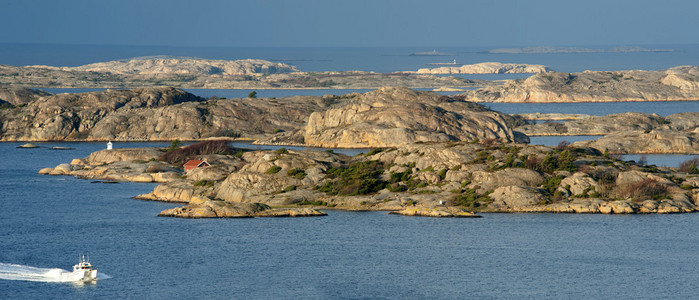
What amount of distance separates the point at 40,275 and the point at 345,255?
2491 centimetres

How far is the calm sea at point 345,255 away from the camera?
72.1 metres

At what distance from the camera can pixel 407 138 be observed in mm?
189625

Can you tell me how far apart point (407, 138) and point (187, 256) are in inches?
4281

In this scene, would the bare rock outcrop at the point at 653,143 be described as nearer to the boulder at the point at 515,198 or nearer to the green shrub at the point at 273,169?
the boulder at the point at 515,198

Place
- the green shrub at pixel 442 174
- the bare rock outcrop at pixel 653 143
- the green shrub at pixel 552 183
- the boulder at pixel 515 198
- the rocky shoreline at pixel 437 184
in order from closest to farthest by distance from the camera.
Result: the rocky shoreline at pixel 437 184 < the boulder at pixel 515 198 < the green shrub at pixel 552 183 < the green shrub at pixel 442 174 < the bare rock outcrop at pixel 653 143

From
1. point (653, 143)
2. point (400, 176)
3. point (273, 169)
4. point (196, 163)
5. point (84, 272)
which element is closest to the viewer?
point (84, 272)

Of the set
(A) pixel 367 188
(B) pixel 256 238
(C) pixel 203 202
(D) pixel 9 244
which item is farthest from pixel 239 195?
(D) pixel 9 244

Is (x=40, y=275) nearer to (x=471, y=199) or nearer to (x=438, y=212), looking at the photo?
(x=438, y=212)

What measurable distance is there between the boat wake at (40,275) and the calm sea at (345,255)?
0.43 feet

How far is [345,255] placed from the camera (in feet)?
281

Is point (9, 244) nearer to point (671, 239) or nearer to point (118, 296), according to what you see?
point (118, 296)

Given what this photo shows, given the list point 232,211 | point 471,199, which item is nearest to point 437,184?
point 471,199

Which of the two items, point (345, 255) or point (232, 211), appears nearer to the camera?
point (345, 255)

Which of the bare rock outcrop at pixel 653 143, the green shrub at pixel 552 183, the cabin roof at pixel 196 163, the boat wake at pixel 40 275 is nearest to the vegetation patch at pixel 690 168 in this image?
the green shrub at pixel 552 183
